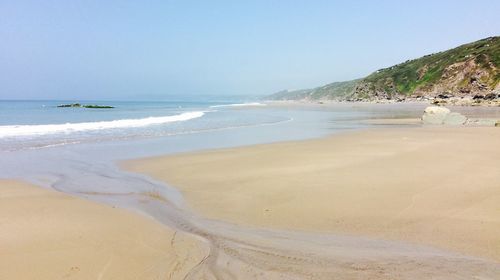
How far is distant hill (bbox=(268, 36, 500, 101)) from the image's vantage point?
3241 inches

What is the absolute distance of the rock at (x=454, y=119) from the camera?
2869cm

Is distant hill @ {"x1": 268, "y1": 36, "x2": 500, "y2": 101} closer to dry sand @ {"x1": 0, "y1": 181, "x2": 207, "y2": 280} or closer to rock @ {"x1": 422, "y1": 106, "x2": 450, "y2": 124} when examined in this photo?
rock @ {"x1": 422, "y1": 106, "x2": 450, "y2": 124}

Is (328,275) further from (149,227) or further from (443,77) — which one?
(443,77)

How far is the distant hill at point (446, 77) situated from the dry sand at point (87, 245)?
265ft

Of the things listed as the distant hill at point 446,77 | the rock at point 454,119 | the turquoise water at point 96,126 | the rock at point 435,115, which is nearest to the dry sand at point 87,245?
the turquoise water at point 96,126

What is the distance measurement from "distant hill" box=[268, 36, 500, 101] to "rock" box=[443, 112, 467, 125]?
51.6 meters

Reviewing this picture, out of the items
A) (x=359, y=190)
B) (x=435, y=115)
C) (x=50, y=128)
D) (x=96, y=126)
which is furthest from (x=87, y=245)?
(x=435, y=115)

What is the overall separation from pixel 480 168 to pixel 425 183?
279cm

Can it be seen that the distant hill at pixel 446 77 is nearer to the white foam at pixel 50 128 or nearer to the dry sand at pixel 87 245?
the white foam at pixel 50 128

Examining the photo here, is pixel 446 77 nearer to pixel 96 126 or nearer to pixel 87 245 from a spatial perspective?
pixel 96 126

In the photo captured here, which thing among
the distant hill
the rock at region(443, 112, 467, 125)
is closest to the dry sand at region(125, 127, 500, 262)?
the rock at region(443, 112, 467, 125)

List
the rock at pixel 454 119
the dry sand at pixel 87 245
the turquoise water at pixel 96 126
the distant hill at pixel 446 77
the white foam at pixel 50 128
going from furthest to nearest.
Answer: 1. the distant hill at pixel 446 77
2. the rock at pixel 454 119
3. the white foam at pixel 50 128
4. the turquoise water at pixel 96 126
5. the dry sand at pixel 87 245

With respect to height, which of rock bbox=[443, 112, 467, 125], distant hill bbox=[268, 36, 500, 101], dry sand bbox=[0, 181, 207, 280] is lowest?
rock bbox=[443, 112, 467, 125]

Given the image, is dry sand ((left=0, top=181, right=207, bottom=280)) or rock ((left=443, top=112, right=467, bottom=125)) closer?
dry sand ((left=0, top=181, right=207, bottom=280))
